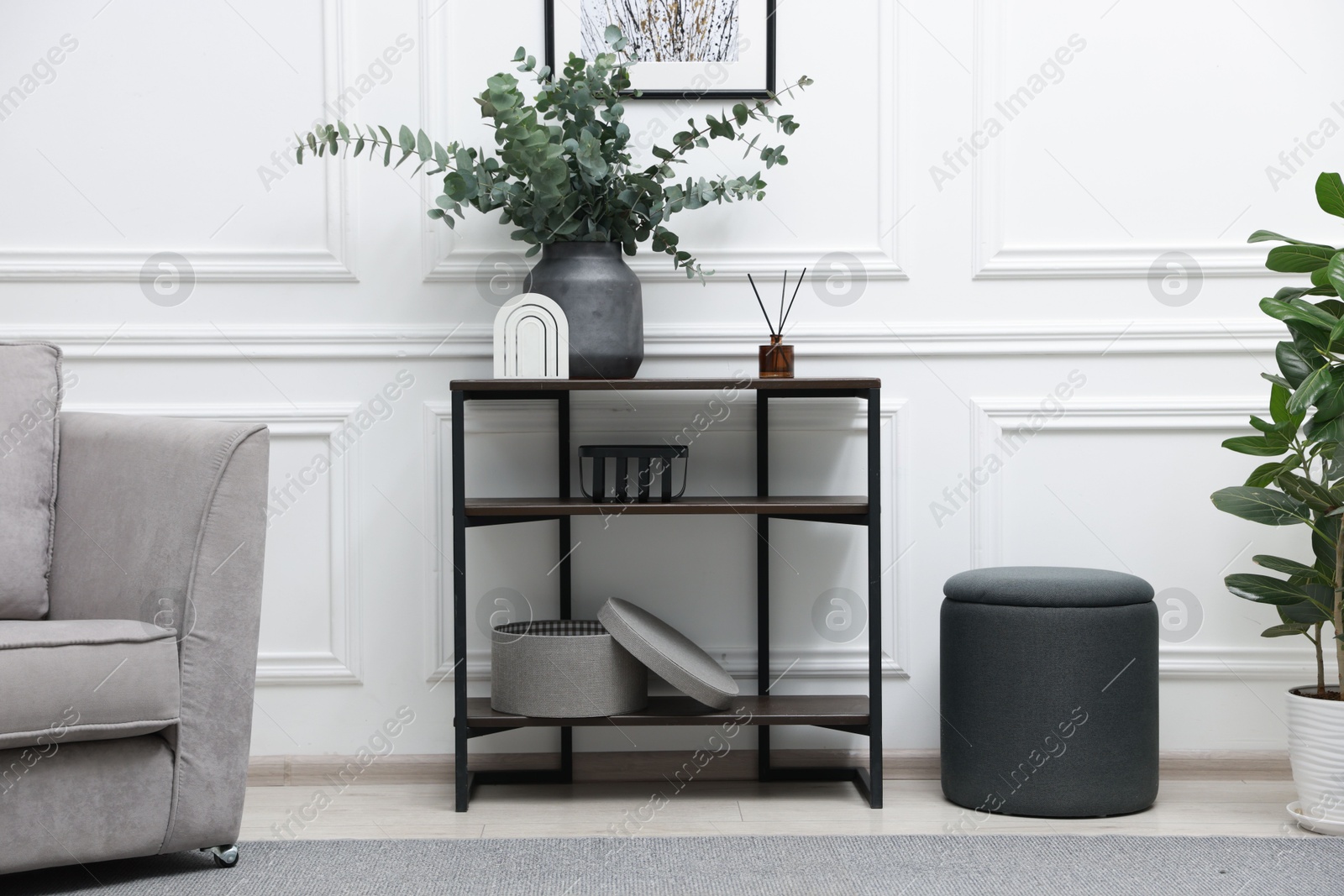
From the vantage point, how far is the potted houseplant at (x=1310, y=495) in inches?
71.0

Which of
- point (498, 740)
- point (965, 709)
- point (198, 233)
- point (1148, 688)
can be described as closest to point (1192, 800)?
point (1148, 688)

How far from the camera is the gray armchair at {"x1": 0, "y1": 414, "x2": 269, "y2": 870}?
1.49 meters

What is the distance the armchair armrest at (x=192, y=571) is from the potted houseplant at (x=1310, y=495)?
1.73m

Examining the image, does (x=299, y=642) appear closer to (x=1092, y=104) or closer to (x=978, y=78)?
(x=978, y=78)

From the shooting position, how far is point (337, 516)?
224cm

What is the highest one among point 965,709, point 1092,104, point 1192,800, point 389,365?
point 1092,104

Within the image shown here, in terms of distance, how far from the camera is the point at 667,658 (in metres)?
1.93

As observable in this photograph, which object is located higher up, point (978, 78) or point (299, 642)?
point (978, 78)

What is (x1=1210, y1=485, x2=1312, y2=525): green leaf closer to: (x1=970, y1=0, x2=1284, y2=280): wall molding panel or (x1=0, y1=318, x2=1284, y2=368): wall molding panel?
(x1=0, y1=318, x2=1284, y2=368): wall molding panel

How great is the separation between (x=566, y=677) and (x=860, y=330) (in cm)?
96

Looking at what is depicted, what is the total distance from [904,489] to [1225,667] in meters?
0.79

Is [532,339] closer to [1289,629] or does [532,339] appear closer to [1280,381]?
[1280,381]

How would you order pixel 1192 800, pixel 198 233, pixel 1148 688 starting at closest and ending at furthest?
pixel 1148 688
pixel 1192 800
pixel 198 233

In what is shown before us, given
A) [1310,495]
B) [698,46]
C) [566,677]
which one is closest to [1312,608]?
[1310,495]
